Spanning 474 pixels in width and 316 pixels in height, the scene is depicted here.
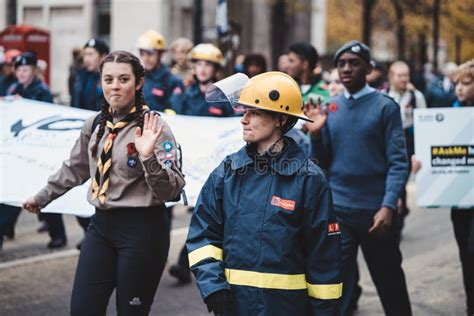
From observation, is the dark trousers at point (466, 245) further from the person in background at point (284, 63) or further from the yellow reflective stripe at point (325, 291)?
the yellow reflective stripe at point (325, 291)

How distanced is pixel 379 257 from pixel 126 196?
2.17 m

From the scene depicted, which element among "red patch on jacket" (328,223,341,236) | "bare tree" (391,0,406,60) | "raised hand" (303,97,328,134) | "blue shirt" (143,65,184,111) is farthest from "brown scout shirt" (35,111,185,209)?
"bare tree" (391,0,406,60)

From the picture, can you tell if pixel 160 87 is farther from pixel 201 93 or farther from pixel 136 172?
pixel 136 172

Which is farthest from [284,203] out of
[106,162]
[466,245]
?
[466,245]

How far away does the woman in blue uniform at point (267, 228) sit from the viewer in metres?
4.11

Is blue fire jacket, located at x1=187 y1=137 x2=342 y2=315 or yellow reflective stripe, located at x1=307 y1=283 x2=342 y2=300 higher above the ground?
blue fire jacket, located at x1=187 y1=137 x2=342 y2=315

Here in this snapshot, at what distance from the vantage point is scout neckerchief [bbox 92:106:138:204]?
4.98 metres

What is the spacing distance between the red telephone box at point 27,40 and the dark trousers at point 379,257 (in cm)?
1350

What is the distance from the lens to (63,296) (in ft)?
24.9

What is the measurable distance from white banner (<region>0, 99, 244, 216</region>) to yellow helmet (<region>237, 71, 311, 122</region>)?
268 cm

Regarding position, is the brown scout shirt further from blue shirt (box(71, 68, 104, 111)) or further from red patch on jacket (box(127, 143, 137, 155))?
blue shirt (box(71, 68, 104, 111))

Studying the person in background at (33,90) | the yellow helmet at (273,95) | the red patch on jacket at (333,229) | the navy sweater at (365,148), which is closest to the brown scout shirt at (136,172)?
the yellow helmet at (273,95)

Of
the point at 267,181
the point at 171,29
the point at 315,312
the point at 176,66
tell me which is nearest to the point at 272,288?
the point at 315,312

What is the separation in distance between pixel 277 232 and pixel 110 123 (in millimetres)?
1469
